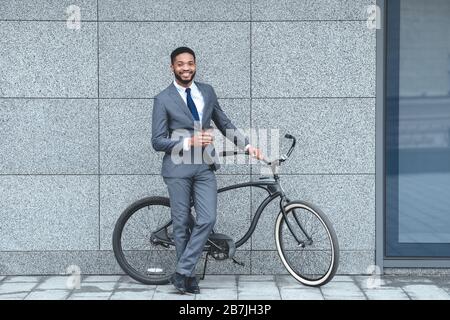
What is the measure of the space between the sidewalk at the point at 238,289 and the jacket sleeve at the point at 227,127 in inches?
49.1

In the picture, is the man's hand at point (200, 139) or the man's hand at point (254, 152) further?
the man's hand at point (254, 152)

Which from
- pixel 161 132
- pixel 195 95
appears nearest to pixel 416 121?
pixel 195 95

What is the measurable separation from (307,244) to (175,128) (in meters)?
1.48

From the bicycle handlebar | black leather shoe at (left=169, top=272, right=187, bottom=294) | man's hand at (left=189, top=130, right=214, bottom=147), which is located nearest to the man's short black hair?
man's hand at (left=189, top=130, right=214, bottom=147)

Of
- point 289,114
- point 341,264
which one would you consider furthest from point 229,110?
point 341,264

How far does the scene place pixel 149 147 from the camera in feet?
28.8

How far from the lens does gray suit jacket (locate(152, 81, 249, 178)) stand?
7.88 metres

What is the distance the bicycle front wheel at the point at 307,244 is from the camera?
8008 millimetres

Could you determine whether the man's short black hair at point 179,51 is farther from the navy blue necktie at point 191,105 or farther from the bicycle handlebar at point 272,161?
the bicycle handlebar at point 272,161

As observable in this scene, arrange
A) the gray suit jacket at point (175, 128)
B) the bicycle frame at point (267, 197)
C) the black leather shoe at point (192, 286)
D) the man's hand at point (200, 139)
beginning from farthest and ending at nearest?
1. the bicycle frame at point (267, 197)
2. the black leather shoe at point (192, 286)
3. the gray suit jacket at point (175, 128)
4. the man's hand at point (200, 139)

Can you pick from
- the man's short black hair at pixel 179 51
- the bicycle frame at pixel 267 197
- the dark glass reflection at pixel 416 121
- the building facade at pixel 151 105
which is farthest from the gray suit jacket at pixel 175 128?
the dark glass reflection at pixel 416 121

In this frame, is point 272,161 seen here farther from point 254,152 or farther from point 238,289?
point 238,289

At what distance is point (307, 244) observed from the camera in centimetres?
809
